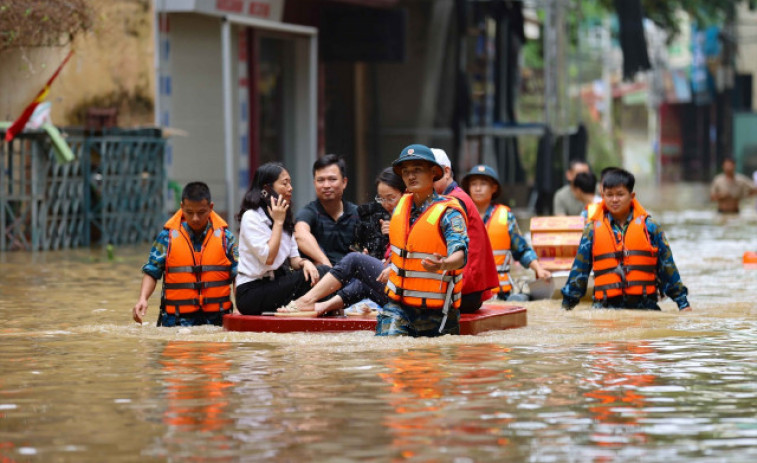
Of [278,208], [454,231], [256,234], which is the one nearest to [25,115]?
[256,234]

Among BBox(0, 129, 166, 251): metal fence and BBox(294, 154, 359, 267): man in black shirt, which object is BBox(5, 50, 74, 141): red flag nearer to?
BBox(0, 129, 166, 251): metal fence

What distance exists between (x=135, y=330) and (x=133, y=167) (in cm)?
1042

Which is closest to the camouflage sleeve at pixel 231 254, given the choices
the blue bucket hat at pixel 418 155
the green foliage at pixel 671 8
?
the blue bucket hat at pixel 418 155

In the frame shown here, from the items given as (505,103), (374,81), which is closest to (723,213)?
(505,103)

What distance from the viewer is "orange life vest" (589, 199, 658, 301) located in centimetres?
1232

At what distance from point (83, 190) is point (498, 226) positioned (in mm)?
8919

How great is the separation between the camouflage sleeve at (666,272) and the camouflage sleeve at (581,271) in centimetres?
49

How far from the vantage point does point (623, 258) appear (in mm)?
12398

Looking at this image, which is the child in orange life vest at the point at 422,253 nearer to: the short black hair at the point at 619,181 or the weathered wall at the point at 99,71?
the short black hair at the point at 619,181

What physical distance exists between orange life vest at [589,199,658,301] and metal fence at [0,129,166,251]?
9611 millimetres

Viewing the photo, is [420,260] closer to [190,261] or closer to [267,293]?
[267,293]

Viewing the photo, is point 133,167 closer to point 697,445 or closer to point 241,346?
point 241,346

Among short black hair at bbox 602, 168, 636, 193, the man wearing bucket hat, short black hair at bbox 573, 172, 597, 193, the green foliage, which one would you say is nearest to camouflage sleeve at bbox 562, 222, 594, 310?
short black hair at bbox 602, 168, 636, 193

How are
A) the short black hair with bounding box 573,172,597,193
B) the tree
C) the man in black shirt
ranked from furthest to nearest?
the tree, the short black hair with bounding box 573,172,597,193, the man in black shirt
